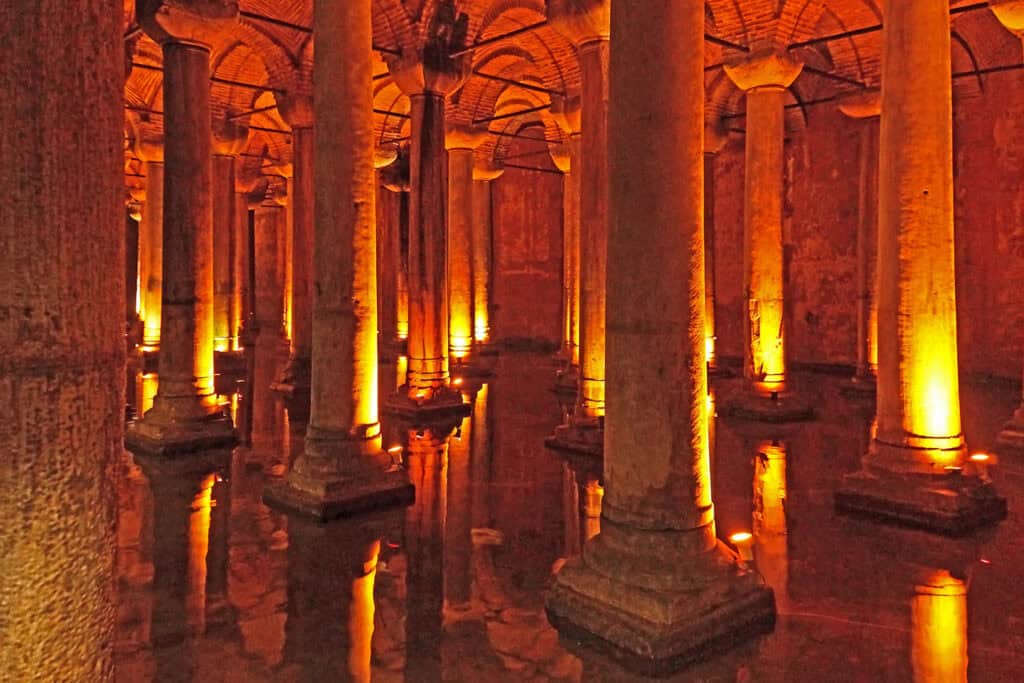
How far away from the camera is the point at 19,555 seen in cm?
154

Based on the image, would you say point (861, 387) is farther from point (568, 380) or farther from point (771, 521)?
point (771, 521)

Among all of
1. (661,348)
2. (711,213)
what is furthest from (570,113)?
(661,348)

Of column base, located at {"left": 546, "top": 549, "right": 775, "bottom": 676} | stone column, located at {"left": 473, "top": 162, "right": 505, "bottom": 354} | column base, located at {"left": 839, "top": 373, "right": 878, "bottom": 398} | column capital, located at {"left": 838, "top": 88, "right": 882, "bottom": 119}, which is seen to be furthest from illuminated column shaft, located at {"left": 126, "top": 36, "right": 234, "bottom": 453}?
stone column, located at {"left": 473, "top": 162, "right": 505, "bottom": 354}

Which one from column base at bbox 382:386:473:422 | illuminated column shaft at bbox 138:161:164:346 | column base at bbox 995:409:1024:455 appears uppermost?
illuminated column shaft at bbox 138:161:164:346

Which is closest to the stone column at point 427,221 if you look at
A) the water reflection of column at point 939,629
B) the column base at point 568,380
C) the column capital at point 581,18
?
the column capital at point 581,18

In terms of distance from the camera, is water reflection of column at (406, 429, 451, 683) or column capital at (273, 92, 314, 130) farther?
column capital at (273, 92, 314, 130)

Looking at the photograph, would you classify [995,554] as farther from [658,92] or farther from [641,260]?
Result: [658,92]

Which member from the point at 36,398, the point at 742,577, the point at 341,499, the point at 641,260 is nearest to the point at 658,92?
the point at 641,260

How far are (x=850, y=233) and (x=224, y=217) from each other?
13577mm

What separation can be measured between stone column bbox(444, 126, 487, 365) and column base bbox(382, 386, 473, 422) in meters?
4.06

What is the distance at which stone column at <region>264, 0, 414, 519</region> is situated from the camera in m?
6.27

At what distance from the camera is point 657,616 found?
3736 millimetres

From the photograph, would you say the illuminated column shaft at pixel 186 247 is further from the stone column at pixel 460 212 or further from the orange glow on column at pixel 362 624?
the stone column at pixel 460 212

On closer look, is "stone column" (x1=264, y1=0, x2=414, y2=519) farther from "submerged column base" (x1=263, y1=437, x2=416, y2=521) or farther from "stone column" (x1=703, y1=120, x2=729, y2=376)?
"stone column" (x1=703, y1=120, x2=729, y2=376)
